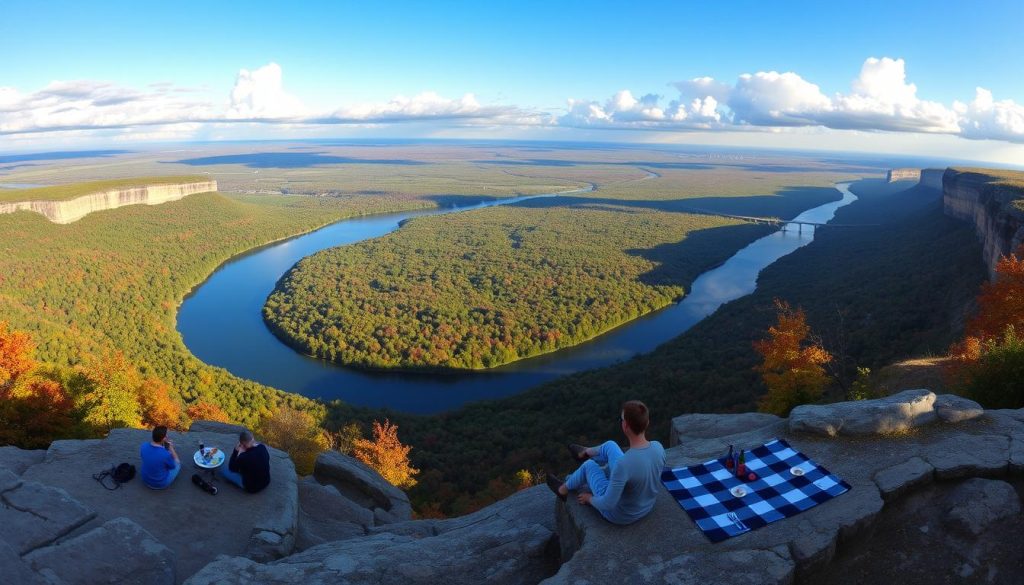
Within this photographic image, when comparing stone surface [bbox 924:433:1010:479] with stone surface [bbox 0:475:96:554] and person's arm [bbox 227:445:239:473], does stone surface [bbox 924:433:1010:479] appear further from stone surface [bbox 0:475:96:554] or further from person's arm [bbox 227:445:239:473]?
stone surface [bbox 0:475:96:554]

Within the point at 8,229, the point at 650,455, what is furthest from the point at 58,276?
the point at 650,455

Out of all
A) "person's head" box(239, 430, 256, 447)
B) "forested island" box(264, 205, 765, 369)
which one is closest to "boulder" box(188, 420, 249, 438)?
"person's head" box(239, 430, 256, 447)

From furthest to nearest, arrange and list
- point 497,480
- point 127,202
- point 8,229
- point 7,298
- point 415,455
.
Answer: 1. point 127,202
2. point 8,229
3. point 7,298
4. point 415,455
5. point 497,480

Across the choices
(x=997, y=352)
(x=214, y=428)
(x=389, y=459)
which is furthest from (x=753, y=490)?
(x=389, y=459)

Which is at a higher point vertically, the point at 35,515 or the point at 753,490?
the point at 753,490

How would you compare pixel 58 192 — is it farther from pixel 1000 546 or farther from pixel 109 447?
pixel 1000 546

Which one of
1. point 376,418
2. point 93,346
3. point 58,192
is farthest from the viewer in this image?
point 58,192

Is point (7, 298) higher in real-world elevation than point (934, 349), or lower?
lower

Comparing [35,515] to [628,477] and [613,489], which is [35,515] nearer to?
[613,489]
